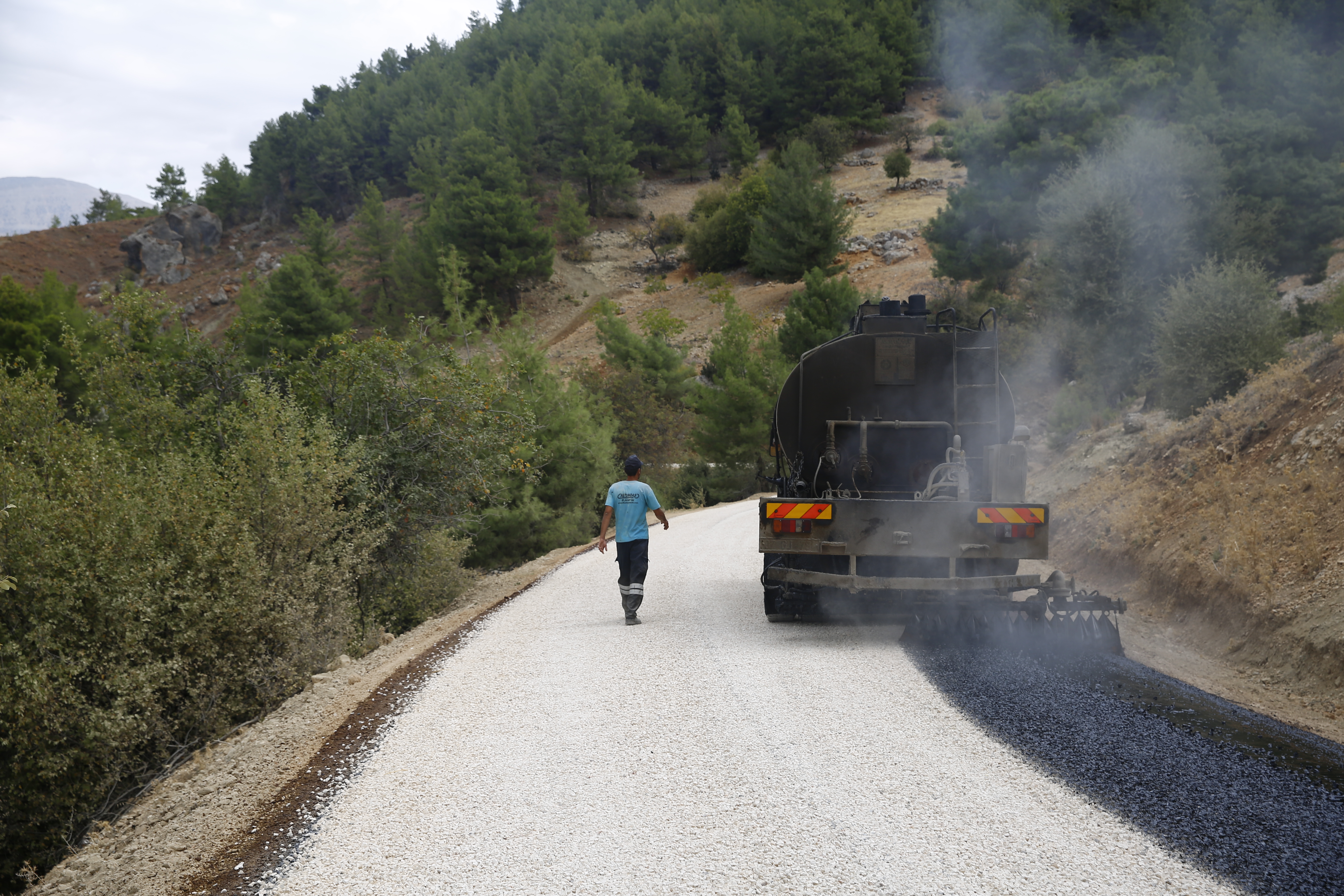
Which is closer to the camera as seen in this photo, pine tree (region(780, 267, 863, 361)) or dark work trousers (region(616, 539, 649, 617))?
dark work trousers (region(616, 539, 649, 617))

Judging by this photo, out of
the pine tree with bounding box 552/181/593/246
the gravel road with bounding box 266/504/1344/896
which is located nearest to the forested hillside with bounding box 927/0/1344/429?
the gravel road with bounding box 266/504/1344/896

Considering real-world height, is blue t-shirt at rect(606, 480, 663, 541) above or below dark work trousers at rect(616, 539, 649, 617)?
above

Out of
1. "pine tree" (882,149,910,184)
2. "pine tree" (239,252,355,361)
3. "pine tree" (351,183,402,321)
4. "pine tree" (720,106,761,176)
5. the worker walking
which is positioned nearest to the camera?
the worker walking

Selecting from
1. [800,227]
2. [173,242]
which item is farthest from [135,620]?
[173,242]

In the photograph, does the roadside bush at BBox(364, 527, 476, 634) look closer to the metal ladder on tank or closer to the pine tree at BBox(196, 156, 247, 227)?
the metal ladder on tank

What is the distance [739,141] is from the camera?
261ft

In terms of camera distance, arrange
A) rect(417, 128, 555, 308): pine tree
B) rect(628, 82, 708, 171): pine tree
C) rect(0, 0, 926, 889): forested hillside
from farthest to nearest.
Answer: rect(628, 82, 708, 171): pine tree < rect(417, 128, 555, 308): pine tree < rect(0, 0, 926, 889): forested hillside

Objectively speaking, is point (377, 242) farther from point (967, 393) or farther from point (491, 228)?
point (967, 393)

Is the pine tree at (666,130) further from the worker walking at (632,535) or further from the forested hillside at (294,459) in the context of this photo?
the worker walking at (632,535)

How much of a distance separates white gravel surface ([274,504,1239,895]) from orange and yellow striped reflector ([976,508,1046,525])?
1.37 meters

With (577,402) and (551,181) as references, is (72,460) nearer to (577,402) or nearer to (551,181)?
(577,402)

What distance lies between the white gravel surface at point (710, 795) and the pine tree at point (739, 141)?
255 feet

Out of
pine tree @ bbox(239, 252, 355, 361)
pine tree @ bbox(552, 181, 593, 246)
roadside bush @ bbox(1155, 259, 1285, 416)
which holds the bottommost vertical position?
roadside bush @ bbox(1155, 259, 1285, 416)

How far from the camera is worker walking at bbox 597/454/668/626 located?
8.55 m
